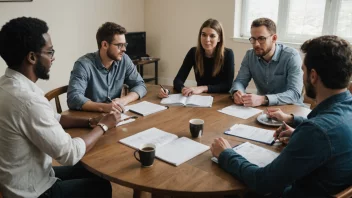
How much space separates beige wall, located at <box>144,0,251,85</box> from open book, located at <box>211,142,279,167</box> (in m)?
3.18

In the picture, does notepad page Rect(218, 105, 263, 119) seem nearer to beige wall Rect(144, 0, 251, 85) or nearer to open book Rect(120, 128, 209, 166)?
open book Rect(120, 128, 209, 166)

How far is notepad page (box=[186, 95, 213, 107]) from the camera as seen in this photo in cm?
197

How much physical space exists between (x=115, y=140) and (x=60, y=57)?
8.87 feet

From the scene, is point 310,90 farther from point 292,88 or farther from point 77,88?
point 77,88

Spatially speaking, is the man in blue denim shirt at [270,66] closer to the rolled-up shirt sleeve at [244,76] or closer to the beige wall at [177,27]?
the rolled-up shirt sleeve at [244,76]

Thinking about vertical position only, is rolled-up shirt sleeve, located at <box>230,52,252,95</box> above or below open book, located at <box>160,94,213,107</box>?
above

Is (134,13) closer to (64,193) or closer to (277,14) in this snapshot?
(277,14)

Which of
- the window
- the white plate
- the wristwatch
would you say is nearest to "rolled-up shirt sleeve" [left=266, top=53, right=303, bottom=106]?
the white plate

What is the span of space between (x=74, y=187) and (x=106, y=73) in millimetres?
967

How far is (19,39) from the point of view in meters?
1.17

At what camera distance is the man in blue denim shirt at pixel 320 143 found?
997mm

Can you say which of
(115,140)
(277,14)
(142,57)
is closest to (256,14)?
(277,14)

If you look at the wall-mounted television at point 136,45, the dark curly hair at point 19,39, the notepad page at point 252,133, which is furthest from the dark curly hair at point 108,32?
the wall-mounted television at point 136,45

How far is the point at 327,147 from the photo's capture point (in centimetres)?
99
